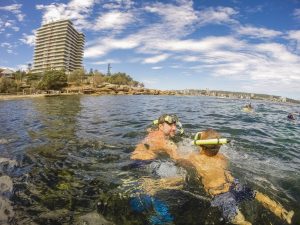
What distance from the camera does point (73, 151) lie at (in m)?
9.38

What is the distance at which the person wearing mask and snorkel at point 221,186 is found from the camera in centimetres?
524

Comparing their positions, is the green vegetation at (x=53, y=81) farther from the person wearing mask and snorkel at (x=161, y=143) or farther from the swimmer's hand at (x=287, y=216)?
the swimmer's hand at (x=287, y=216)

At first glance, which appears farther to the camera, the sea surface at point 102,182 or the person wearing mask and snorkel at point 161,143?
the person wearing mask and snorkel at point 161,143

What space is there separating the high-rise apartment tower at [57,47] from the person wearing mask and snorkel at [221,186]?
151 m

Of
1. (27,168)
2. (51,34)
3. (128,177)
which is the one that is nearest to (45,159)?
(27,168)

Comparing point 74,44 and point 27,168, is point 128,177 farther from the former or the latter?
point 74,44

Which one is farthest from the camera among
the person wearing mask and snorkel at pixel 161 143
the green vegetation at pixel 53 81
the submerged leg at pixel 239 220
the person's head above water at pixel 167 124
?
the green vegetation at pixel 53 81

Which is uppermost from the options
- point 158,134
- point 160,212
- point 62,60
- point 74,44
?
point 74,44

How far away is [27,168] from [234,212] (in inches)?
217

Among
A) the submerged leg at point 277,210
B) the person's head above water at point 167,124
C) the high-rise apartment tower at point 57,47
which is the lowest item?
the submerged leg at point 277,210

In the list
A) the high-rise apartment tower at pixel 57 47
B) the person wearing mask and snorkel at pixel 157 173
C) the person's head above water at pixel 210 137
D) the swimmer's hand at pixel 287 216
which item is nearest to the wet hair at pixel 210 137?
the person's head above water at pixel 210 137

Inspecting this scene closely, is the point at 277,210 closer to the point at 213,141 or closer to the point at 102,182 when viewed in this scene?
the point at 213,141

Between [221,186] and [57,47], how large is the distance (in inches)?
6325

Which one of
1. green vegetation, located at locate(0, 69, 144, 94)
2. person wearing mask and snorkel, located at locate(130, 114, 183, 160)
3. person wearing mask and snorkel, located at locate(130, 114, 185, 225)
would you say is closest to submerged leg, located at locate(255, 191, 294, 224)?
person wearing mask and snorkel, located at locate(130, 114, 185, 225)
